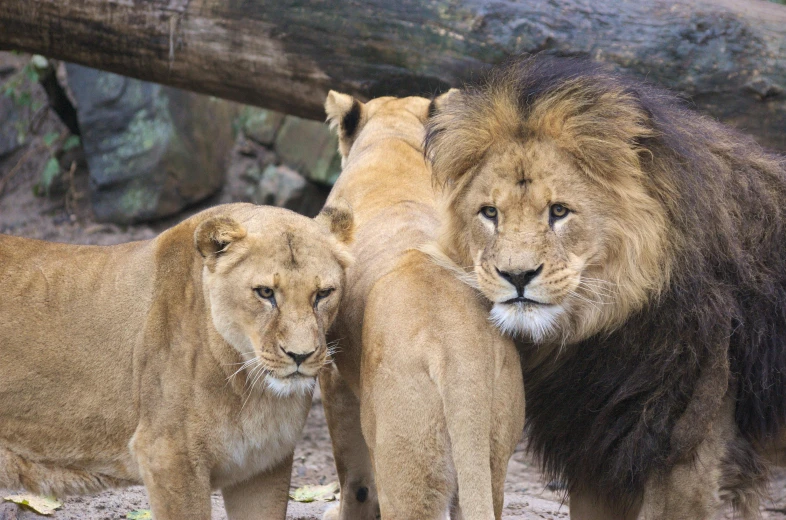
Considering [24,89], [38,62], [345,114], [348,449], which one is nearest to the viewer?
[348,449]

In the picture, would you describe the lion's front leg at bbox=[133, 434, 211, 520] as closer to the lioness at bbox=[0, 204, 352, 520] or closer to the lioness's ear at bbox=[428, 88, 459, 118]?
the lioness at bbox=[0, 204, 352, 520]

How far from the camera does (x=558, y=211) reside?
3215mm

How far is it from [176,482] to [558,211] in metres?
1.57

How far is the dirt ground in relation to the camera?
4656 millimetres

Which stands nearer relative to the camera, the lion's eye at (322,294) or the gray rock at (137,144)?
the lion's eye at (322,294)

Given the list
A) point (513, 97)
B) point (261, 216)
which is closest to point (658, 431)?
point (513, 97)

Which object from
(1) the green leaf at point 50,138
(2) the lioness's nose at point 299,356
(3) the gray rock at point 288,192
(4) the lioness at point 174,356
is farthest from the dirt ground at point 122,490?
(2) the lioness's nose at point 299,356

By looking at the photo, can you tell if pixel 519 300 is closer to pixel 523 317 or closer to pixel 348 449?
pixel 523 317

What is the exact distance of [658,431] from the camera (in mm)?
3494

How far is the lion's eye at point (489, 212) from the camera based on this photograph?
3.27m

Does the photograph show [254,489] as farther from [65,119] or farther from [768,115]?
[65,119]

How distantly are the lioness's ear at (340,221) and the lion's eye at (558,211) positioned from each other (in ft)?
2.48

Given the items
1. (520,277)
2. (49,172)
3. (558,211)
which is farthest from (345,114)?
(49,172)

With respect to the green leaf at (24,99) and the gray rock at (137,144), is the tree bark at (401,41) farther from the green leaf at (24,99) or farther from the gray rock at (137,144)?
the green leaf at (24,99)
